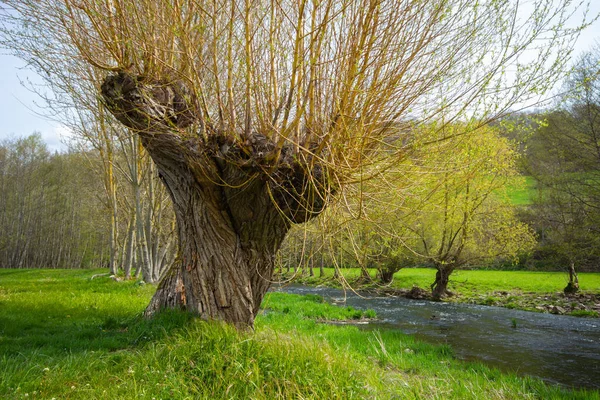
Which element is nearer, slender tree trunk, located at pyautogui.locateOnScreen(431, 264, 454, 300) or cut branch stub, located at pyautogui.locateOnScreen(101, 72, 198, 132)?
cut branch stub, located at pyautogui.locateOnScreen(101, 72, 198, 132)

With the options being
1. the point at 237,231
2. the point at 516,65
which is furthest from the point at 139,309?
the point at 516,65

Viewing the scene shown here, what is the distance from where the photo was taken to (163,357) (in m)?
3.66

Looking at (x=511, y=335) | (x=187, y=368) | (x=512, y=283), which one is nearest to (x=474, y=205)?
(x=511, y=335)

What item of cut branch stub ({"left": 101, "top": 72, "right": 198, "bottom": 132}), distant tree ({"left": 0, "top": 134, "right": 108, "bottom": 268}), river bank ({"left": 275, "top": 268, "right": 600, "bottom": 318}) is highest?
distant tree ({"left": 0, "top": 134, "right": 108, "bottom": 268})

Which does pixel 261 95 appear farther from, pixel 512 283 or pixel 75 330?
pixel 512 283

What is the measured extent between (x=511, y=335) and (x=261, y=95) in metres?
8.96

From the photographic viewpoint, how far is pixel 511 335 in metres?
9.48

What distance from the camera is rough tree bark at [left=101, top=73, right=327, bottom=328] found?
170 inches

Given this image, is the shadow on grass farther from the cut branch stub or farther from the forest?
the cut branch stub

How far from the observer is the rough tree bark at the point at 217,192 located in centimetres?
432

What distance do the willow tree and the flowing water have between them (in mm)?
1423

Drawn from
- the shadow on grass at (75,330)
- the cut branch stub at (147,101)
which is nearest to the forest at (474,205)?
the shadow on grass at (75,330)

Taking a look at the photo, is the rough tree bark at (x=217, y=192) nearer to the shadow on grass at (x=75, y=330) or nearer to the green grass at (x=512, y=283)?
the shadow on grass at (x=75, y=330)

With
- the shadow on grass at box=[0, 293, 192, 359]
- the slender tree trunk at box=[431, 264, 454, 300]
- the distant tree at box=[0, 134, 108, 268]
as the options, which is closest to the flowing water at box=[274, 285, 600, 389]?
the slender tree trunk at box=[431, 264, 454, 300]
